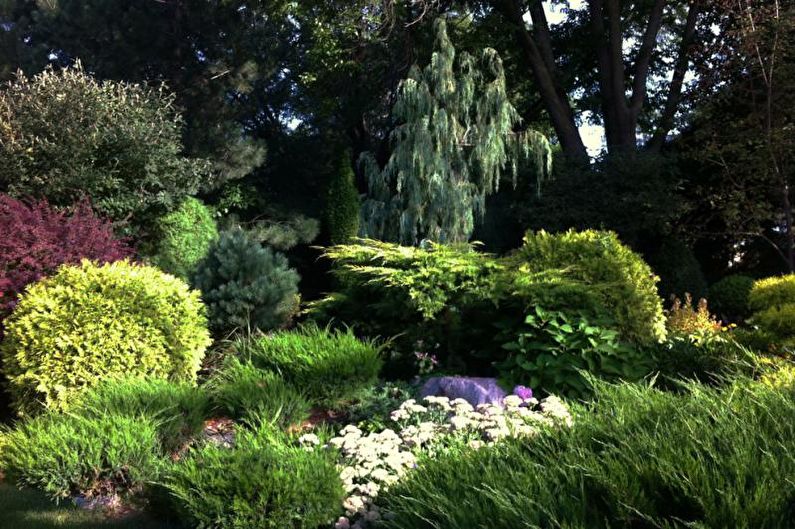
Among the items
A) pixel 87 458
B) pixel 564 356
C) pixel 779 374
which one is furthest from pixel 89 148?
pixel 779 374

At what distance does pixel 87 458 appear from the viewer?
4094 millimetres

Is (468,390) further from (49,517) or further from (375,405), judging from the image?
(49,517)

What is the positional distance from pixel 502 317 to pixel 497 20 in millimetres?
10272

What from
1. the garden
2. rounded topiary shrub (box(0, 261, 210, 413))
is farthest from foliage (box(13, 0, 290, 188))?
rounded topiary shrub (box(0, 261, 210, 413))

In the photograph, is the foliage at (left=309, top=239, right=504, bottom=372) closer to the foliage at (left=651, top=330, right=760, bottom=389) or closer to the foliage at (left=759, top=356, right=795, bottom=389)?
the foliage at (left=651, top=330, right=760, bottom=389)

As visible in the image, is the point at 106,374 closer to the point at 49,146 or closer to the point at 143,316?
the point at 143,316

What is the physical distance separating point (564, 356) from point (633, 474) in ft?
9.78

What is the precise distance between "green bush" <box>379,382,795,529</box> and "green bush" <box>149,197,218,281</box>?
397 inches

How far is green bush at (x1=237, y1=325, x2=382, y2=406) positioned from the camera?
506 cm

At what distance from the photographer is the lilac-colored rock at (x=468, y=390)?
497 cm

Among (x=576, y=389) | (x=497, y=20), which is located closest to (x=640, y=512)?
(x=576, y=389)

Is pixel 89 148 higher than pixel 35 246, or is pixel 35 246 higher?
pixel 89 148

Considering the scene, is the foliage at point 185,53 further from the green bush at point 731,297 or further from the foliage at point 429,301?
the green bush at point 731,297

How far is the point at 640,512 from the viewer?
83.5 inches
